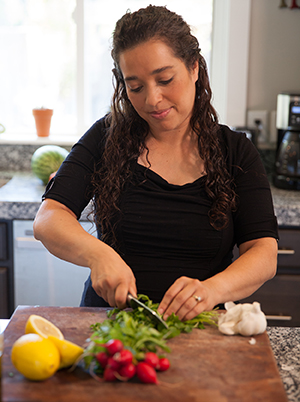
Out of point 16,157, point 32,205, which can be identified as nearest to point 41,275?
point 32,205

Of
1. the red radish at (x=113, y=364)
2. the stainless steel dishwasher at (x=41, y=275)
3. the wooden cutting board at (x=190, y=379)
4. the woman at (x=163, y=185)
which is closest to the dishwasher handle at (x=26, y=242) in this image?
the stainless steel dishwasher at (x=41, y=275)

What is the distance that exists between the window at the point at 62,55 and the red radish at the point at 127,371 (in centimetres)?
206

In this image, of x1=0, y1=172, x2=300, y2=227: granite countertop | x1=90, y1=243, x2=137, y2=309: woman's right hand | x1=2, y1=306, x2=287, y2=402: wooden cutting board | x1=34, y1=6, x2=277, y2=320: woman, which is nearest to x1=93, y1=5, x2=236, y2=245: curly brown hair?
x1=34, y1=6, x2=277, y2=320: woman

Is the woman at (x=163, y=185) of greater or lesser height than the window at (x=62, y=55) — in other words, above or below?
below

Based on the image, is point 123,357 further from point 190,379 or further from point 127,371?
point 190,379

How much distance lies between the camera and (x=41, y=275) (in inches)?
80.9

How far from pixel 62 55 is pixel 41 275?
132cm

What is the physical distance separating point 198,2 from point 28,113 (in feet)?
3.77

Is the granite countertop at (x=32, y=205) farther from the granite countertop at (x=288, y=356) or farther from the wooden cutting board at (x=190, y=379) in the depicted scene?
the wooden cutting board at (x=190, y=379)

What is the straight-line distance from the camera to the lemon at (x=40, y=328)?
0.87 meters

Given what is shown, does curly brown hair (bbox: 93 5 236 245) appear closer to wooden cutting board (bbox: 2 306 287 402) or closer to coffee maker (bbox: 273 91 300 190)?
wooden cutting board (bbox: 2 306 287 402)

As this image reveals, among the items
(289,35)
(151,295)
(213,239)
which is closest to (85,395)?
(151,295)

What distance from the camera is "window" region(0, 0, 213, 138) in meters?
2.62

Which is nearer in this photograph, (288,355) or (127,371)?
(127,371)
